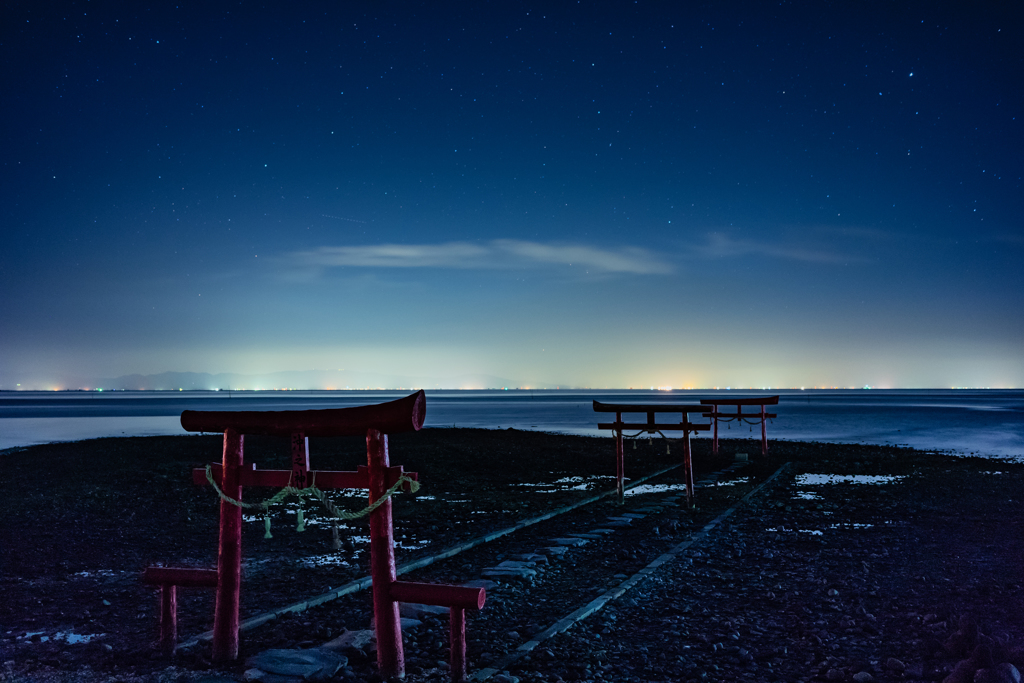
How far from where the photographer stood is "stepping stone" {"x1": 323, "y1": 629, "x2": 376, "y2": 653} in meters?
6.50

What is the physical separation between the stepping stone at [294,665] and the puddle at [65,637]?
2.02 m

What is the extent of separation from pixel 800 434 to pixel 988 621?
125ft

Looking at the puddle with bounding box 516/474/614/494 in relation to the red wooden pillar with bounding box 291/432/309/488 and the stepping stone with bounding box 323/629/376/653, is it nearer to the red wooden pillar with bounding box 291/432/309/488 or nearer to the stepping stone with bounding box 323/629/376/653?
the stepping stone with bounding box 323/629/376/653

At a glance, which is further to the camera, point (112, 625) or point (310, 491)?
point (112, 625)

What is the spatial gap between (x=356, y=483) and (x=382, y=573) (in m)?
0.78

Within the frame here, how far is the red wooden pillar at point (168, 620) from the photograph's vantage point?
6343 millimetres

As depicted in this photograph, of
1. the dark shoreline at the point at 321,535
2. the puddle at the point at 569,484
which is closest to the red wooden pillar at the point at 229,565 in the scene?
the dark shoreline at the point at 321,535

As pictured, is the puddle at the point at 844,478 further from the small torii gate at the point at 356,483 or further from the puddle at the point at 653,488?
the small torii gate at the point at 356,483

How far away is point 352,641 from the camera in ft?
22.0

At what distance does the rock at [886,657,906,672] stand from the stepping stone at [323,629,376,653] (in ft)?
15.8

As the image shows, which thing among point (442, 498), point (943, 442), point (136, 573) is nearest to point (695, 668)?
point (136, 573)

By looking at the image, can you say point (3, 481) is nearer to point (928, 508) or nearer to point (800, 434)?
point (928, 508)

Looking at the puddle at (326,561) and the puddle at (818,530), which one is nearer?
the puddle at (326,561)

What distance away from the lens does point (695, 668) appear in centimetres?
636
